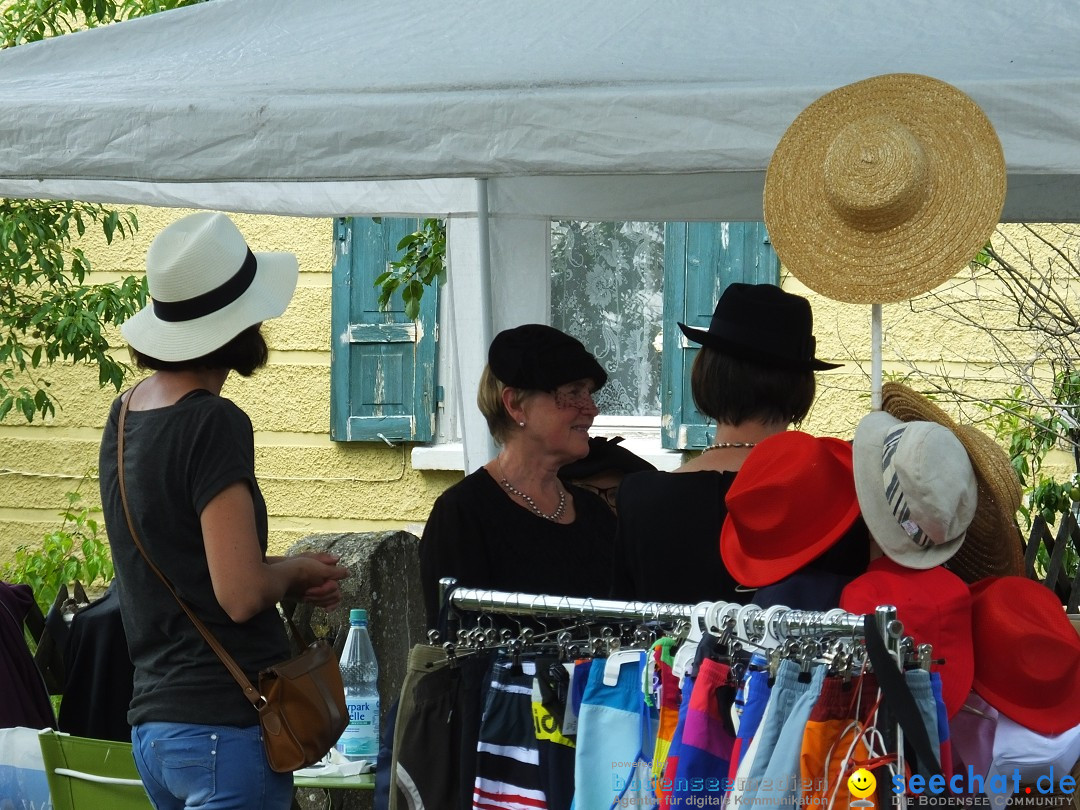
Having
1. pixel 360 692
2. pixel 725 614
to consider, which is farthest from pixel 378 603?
pixel 725 614

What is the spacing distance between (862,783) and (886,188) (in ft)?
3.37

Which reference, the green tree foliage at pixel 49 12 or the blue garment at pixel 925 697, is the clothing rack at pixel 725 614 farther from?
the green tree foliage at pixel 49 12

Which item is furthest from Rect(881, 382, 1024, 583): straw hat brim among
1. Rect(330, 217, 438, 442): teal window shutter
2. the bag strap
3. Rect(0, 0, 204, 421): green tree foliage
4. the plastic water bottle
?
Rect(330, 217, 438, 442): teal window shutter

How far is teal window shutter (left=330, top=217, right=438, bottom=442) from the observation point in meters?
6.71

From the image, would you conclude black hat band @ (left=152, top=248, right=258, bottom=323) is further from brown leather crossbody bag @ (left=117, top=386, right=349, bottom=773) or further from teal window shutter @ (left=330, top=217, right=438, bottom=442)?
teal window shutter @ (left=330, top=217, right=438, bottom=442)

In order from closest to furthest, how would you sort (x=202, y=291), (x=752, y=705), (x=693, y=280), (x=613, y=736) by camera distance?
1. (x=752, y=705)
2. (x=613, y=736)
3. (x=202, y=291)
4. (x=693, y=280)

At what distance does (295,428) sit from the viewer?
23.1 feet

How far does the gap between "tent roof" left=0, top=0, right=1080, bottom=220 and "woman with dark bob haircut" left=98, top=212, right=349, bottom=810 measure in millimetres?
420

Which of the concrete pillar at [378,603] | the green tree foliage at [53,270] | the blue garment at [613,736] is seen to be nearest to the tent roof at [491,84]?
the blue garment at [613,736]

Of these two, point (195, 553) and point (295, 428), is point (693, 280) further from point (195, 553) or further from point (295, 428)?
point (195, 553)

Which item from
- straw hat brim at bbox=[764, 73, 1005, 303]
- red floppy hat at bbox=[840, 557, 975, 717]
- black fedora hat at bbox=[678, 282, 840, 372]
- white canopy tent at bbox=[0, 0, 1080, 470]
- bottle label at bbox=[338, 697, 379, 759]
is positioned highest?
white canopy tent at bbox=[0, 0, 1080, 470]

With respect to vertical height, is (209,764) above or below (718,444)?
below

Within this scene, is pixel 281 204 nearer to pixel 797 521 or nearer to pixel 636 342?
pixel 636 342

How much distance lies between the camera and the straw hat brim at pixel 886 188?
226 centimetres
